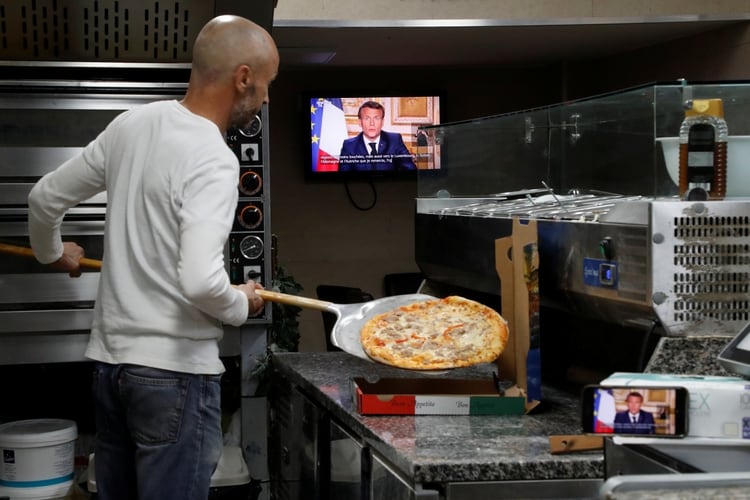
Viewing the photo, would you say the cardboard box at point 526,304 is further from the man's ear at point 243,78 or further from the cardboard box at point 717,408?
the cardboard box at point 717,408

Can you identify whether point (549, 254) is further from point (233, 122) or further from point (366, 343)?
point (233, 122)

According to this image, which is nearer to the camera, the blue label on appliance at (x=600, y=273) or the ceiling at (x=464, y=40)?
the blue label on appliance at (x=600, y=273)

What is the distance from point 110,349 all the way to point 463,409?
0.86m

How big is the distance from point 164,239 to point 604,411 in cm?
137

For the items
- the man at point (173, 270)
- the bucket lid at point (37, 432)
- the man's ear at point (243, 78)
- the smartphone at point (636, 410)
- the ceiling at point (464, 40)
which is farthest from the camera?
the ceiling at point (464, 40)

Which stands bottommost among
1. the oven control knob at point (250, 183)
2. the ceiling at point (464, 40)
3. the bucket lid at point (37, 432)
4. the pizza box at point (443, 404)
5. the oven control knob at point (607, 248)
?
the bucket lid at point (37, 432)

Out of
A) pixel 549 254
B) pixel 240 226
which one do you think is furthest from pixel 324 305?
pixel 240 226

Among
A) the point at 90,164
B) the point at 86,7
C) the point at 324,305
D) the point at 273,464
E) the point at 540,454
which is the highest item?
the point at 86,7

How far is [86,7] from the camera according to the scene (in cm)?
382

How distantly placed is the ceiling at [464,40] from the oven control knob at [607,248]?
3497 mm

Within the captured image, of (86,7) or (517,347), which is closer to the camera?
(517,347)

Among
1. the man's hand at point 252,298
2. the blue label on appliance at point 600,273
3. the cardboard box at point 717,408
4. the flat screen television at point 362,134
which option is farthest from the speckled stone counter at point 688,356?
the flat screen television at point 362,134

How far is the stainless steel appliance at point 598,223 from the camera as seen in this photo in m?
2.17

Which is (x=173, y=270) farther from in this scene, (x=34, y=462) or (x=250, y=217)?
(x=34, y=462)
